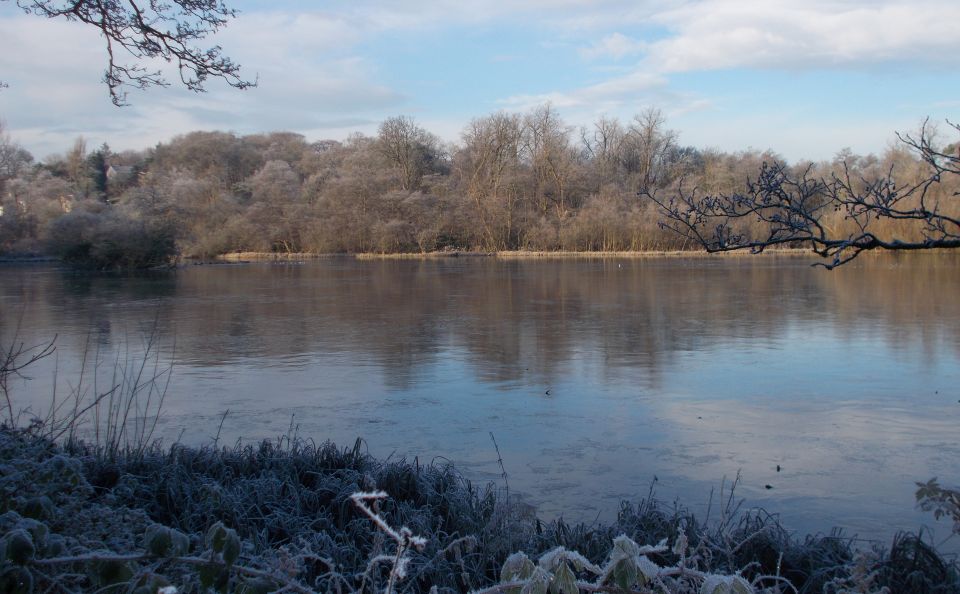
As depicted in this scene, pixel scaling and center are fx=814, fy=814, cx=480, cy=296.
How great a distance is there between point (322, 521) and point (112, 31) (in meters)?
3.62

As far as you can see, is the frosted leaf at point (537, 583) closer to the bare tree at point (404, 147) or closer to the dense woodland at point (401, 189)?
the dense woodland at point (401, 189)

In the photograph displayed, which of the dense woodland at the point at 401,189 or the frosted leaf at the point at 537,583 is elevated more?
the dense woodland at the point at 401,189

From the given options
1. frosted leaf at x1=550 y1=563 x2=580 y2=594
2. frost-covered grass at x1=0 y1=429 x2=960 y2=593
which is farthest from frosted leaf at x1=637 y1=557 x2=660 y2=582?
frost-covered grass at x1=0 y1=429 x2=960 y2=593

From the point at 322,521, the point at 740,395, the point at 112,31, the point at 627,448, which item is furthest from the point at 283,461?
the point at 740,395

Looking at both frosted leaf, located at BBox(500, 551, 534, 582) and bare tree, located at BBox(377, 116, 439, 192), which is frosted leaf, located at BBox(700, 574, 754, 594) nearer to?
frosted leaf, located at BBox(500, 551, 534, 582)

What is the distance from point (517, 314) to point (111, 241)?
2276 centimetres

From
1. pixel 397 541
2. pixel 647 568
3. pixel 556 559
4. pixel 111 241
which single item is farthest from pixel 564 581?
pixel 111 241

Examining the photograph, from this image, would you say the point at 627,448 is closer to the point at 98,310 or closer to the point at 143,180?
the point at 98,310

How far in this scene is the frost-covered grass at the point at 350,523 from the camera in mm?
2846

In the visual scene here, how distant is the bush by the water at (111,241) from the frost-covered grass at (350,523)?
29.2 metres

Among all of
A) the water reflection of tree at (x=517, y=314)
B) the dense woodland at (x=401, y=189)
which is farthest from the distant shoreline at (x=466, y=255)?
the water reflection of tree at (x=517, y=314)

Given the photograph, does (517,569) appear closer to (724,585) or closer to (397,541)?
(397,541)

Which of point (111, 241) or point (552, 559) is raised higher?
point (111, 241)

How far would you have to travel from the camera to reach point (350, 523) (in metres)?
4.10
